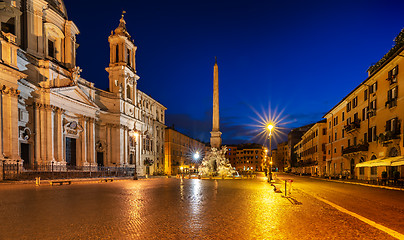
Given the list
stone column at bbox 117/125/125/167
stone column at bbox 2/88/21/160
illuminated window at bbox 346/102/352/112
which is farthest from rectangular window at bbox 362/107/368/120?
stone column at bbox 2/88/21/160

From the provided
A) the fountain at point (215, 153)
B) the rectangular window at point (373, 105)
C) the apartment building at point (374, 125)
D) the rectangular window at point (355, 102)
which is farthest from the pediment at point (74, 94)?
the rectangular window at point (355, 102)

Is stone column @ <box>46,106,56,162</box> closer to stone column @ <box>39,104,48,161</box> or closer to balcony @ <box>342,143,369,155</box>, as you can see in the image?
stone column @ <box>39,104,48,161</box>

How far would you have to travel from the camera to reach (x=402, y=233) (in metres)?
6.61

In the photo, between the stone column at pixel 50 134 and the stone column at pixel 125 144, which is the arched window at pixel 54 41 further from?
the stone column at pixel 125 144

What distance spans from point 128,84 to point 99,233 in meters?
45.5

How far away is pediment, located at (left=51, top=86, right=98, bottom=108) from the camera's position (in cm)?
3400

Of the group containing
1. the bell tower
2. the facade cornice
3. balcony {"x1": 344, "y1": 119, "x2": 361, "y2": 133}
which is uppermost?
the bell tower

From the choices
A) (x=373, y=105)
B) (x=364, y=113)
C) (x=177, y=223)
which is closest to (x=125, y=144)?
(x=364, y=113)

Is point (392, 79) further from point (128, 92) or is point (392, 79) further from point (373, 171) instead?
point (128, 92)

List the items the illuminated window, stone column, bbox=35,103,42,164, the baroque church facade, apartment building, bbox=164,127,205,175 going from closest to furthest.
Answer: the baroque church facade → stone column, bbox=35,103,42,164 → the illuminated window → apartment building, bbox=164,127,205,175

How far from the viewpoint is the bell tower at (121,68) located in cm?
4747

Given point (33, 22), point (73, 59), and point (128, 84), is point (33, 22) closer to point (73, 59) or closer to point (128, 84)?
point (73, 59)

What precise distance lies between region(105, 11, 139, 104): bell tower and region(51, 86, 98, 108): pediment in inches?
331

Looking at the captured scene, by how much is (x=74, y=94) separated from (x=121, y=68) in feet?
40.5
